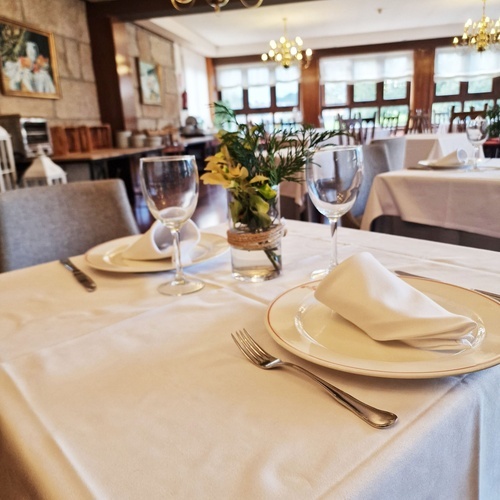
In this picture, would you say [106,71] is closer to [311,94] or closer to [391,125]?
[391,125]

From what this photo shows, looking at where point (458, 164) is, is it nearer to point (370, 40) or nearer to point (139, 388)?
point (139, 388)

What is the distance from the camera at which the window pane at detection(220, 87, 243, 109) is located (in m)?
11.0

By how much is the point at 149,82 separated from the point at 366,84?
5.51 m

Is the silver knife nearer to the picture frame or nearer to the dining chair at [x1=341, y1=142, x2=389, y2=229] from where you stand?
the dining chair at [x1=341, y1=142, x2=389, y2=229]

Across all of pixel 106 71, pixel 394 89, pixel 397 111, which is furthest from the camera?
pixel 397 111

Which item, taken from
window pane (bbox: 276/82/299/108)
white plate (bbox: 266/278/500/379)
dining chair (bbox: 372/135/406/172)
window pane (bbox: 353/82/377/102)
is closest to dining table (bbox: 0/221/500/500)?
white plate (bbox: 266/278/500/379)

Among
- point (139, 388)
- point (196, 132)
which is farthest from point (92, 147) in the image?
point (139, 388)

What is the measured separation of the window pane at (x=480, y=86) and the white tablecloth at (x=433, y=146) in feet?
22.9

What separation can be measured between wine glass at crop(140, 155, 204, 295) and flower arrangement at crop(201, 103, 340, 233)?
0.03 meters

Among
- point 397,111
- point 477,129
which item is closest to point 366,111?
point 397,111

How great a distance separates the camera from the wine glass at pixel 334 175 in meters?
0.68

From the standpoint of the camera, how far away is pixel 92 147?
211 inches

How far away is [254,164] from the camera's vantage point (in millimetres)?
699

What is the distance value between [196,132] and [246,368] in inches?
317
